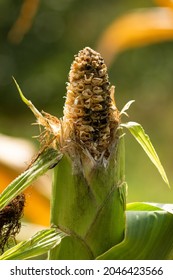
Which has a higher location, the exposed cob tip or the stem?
the exposed cob tip

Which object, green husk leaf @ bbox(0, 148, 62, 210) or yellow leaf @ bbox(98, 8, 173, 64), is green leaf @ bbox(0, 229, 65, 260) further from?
yellow leaf @ bbox(98, 8, 173, 64)

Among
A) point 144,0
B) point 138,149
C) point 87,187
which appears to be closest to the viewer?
point 87,187

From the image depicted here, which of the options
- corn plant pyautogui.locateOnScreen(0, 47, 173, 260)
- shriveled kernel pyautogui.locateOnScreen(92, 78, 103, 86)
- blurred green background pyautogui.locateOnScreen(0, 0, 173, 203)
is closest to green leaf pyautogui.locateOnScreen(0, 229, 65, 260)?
corn plant pyautogui.locateOnScreen(0, 47, 173, 260)

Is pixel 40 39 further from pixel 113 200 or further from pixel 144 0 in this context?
pixel 113 200

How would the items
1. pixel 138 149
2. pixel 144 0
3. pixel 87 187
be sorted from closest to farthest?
1. pixel 87 187
2. pixel 138 149
3. pixel 144 0

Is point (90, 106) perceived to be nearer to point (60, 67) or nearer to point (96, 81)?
point (96, 81)
